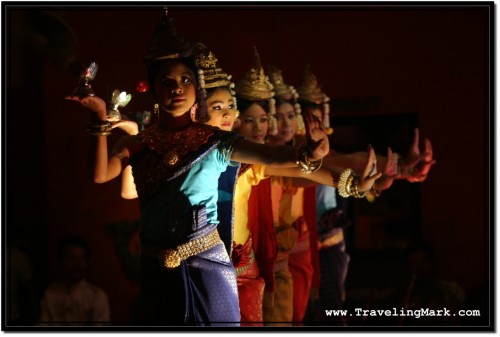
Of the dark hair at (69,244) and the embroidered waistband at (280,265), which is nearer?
the embroidered waistband at (280,265)

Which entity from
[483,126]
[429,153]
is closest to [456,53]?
[483,126]

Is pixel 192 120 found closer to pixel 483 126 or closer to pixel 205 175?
pixel 205 175

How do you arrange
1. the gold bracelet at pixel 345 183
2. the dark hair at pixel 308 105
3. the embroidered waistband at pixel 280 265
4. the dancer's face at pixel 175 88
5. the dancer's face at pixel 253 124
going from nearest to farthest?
the dancer's face at pixel 175 88, the gold bracelet at pixel 345 183, the dancer's face at pixel 253 124, the embroidered waistband at pixel 280 265, the dark hair at pixel 308 105

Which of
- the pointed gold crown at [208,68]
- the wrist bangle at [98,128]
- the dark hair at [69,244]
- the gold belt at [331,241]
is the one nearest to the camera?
the wrist bangle at [98,128]

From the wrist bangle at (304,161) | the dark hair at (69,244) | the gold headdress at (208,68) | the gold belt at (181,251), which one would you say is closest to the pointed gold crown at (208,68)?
the gold headdress at (208,68)

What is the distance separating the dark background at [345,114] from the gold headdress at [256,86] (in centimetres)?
186

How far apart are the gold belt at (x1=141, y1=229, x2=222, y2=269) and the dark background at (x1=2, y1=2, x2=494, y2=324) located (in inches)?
132

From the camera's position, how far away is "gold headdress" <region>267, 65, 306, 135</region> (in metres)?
5.45

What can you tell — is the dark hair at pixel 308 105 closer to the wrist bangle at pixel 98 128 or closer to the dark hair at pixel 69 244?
the dark hair at pixel 69 244

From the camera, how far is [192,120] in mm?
3852

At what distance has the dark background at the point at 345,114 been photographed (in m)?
7.00

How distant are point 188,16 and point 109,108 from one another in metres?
2.68

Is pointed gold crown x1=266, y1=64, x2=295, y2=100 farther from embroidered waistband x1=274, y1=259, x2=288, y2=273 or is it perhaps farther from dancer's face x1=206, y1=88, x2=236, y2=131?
dancer's face x1=206, y1=88, x2=236, y2=131

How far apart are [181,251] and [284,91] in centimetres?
202
